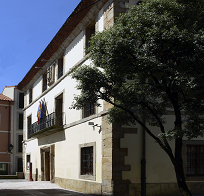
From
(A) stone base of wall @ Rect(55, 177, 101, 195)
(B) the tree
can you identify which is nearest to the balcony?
(A) stone base of wall @ Rect(55, 177, 101, 195)

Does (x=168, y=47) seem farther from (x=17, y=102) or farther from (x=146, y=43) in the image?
(x=17, y=102)

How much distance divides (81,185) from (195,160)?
4.97 m

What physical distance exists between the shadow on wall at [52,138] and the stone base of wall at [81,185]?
2.21m

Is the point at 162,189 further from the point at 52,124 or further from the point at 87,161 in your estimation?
the point at 52,124

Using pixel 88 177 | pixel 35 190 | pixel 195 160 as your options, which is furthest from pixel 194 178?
pixel 35 190

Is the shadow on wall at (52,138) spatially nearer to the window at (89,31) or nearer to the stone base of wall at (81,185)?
the stone base of wall at (81,185)

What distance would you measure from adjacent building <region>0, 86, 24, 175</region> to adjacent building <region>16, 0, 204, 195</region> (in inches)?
372

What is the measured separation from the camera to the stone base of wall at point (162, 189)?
37.6ft

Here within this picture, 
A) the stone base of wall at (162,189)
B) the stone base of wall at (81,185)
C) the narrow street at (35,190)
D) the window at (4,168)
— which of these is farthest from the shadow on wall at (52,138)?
the window at (4,168)

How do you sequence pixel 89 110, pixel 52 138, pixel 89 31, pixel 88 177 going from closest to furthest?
pixel 88 177 → pixel 89 110 → pixel 89 31 → pixel 52 138

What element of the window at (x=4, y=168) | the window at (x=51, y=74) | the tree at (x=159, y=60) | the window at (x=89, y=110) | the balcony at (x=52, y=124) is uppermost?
the window at (x=51, y=74)

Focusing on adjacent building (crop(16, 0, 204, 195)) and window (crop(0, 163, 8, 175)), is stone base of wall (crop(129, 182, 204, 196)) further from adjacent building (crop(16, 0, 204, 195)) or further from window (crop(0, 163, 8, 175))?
window (crop(0, 163, 8, 175))

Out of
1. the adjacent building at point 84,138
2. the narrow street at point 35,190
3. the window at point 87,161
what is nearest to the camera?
the adjacent building at point 84,138

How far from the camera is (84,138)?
14469mm
